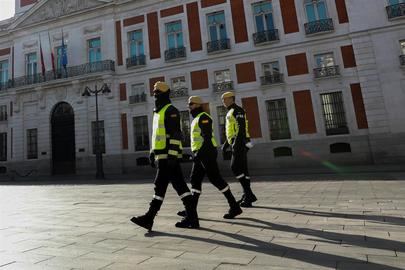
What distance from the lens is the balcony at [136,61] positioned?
21.7m

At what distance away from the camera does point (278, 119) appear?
18.5 m

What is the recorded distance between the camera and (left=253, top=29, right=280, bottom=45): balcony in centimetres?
1881

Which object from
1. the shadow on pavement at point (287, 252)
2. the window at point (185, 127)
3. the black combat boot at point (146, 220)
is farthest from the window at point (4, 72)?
the shadow on pavement at point (287, 252)

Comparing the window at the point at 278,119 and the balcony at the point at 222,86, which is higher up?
the balcony at the point at 222,86

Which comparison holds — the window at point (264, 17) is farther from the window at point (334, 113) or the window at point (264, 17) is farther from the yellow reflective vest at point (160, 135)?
the yellow reflective vest at point (160, 135)

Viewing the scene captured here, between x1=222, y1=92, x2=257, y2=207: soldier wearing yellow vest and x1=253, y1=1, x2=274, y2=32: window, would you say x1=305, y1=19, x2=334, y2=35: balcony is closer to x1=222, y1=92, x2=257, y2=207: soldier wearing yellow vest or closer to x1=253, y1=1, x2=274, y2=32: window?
x1=253, y1=1, x2=274, y2=32: window

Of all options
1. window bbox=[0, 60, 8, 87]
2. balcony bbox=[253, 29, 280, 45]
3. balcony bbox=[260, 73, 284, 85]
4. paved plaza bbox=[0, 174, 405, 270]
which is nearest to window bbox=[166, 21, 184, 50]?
balcony bbox=[253, 29, 280, 45]

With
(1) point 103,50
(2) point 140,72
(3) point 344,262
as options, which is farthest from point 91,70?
(3) point 344,262

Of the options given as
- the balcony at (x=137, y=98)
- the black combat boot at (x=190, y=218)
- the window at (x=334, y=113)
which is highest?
the balcony at (x=137, y=98)

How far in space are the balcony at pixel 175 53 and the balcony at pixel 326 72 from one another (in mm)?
8829

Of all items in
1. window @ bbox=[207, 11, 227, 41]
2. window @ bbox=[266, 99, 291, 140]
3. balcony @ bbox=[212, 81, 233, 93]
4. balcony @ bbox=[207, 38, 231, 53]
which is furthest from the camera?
window @ bbox=[207, 11, 227, 41]

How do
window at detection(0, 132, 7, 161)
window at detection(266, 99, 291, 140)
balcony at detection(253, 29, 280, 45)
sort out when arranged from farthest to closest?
1. window at detection(0, 132, 7, 161)
2. balcony at detection(253, 29, 280, 45)
3. window at detection(266, 99, 291, 140)

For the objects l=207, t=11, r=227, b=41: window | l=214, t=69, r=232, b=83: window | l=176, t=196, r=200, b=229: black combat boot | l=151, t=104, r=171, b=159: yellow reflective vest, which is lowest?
l=176, t=196, r=200, b=229: black combat boot

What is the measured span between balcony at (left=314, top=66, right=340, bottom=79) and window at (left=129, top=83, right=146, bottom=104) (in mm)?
11722
